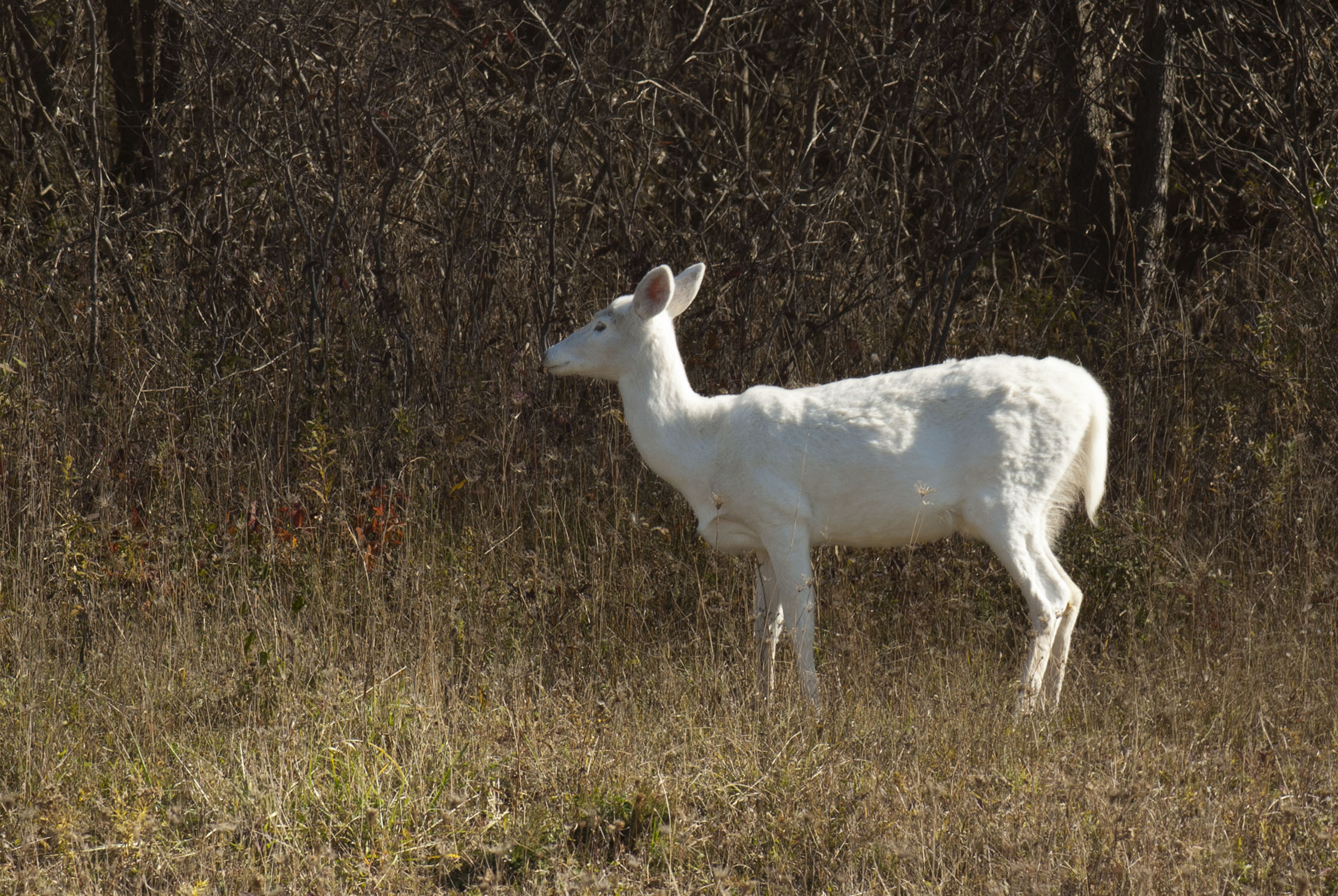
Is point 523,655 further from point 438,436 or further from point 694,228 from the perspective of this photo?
point 694,228

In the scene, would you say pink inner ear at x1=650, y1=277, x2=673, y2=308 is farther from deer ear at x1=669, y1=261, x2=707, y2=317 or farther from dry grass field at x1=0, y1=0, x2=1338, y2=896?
dry grass field at x1=0, y1=0, x2=1338, y2=896

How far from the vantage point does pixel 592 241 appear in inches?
314

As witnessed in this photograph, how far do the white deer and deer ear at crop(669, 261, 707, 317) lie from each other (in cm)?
24

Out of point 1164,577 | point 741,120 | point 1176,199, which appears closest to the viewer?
point 1164,577

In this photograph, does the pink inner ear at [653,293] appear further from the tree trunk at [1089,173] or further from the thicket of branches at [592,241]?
the tree trunk at [1089,173]

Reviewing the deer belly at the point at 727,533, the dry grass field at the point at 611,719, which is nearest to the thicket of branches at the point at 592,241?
the dry grass field at the point at 611,719

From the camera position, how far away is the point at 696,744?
Answer: 4.34m

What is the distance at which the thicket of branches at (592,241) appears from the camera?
6691mm

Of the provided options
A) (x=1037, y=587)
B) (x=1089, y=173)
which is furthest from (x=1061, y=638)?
(x=1089, y=173)

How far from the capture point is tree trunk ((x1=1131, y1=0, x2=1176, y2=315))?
7.73 meters


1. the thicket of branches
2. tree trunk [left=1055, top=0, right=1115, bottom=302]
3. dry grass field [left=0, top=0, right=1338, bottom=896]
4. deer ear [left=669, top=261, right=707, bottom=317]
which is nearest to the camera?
dry grass field [left=0, top=0, right=1338, bottom=896]

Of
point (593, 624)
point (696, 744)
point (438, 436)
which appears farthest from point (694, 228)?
point (696, 744)

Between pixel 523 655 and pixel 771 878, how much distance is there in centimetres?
189

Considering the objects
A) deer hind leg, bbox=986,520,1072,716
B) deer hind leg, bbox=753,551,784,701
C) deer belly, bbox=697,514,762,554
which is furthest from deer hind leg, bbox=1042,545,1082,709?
deer belly, bbox=697,514,762,554
